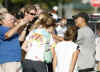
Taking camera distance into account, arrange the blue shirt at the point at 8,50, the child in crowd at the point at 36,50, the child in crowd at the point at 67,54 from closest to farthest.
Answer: the blue shirt at the point at 8,50 → the child in crowd at the point at 36,50 → the child in crowd at the point at 67,54

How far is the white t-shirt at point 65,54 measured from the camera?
25.4 feet

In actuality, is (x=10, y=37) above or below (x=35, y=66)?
above

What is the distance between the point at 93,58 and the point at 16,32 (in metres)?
2.78

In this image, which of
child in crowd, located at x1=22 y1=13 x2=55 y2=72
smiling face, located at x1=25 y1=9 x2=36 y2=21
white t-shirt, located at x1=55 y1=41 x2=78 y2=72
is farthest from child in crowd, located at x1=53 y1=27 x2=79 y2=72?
smiling face, located at x1=25 y1=9 x2=36 y2=21

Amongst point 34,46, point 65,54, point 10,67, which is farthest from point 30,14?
point 10,67

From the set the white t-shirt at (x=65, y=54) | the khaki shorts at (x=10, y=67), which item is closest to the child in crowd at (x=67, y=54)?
the white t-shirt at (x=65, y=54)

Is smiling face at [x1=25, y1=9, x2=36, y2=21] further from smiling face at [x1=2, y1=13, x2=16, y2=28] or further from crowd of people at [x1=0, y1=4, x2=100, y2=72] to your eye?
smiling face at [x1=2, y1=13, x2=16, y2=28]

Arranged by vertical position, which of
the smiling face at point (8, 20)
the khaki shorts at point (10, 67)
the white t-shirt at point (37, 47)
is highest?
the smiling face at point (8, 20)

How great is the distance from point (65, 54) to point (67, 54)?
0.04 m

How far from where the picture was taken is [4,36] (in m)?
6.79

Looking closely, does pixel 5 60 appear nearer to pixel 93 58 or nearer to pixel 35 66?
pixel 35 66

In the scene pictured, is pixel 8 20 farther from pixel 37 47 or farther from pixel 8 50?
pixel 37 47

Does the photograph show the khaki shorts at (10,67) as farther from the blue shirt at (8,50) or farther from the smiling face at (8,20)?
the smiling face at (8,20)

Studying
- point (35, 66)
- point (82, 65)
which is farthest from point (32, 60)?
point (82, 65)
